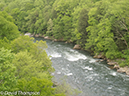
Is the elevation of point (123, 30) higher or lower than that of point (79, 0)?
lower

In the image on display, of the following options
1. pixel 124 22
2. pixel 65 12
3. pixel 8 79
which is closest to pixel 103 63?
pixel 124 22

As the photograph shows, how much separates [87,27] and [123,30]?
12857mm

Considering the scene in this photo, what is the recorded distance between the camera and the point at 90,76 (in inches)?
1183

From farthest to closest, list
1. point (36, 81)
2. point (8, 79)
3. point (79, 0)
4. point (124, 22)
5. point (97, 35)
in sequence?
point (79, 0) < point (97, 35) < point (124, 22) < point (36, 81) < point (8, 79)

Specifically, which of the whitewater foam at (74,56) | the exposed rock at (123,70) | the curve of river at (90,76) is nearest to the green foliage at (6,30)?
the curve of river at (90,76)

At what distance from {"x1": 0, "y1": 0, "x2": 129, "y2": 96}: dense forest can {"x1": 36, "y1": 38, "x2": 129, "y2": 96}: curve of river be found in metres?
4.34

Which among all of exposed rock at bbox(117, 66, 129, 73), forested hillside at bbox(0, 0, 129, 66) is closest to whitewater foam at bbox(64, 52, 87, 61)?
forested hillside at bbox(0, 0, 129, 66)

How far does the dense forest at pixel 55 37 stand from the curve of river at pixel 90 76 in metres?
4.34

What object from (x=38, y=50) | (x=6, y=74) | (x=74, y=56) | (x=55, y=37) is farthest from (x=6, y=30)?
(x=55, y=37)

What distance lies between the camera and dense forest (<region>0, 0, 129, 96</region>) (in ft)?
48.6

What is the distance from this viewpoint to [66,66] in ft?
117

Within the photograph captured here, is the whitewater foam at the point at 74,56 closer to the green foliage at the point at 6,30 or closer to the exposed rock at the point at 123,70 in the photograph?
the exposed rock at the point at 123,70

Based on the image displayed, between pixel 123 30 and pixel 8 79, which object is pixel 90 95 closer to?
pixel 8 79

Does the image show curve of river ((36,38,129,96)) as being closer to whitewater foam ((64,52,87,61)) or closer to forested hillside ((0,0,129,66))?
whitewater foam ((64,52,87,61))
